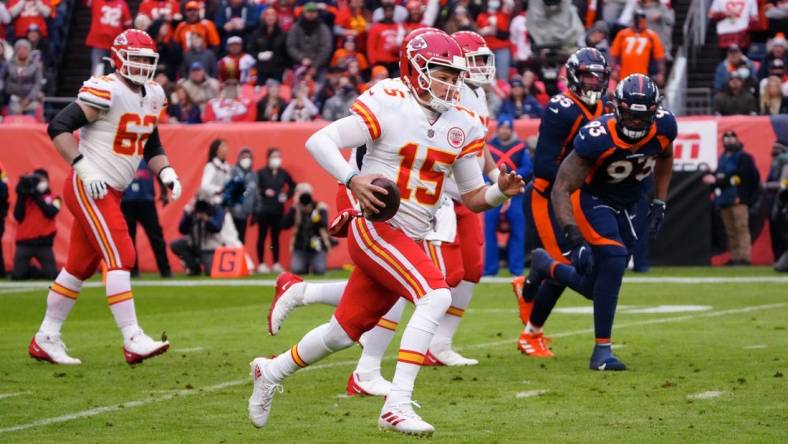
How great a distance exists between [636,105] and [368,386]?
208 cm

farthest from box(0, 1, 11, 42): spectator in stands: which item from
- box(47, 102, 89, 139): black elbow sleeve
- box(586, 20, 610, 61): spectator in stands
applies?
box(47, 102, 89, 139): black elbow sleeve

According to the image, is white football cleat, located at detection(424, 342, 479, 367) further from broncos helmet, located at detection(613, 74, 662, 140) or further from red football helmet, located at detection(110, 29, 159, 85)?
red football helmet, located at detection(110, 29, 159, 85)

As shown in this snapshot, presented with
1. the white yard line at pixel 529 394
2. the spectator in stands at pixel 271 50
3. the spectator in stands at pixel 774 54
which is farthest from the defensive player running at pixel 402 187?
the spectator in stands at pixel 271 50

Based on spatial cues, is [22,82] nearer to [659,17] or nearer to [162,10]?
[162,10]

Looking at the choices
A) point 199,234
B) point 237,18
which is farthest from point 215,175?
point 237,18

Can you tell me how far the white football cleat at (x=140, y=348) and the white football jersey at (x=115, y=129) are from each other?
0.91m

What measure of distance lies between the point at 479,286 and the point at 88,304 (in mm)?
3965

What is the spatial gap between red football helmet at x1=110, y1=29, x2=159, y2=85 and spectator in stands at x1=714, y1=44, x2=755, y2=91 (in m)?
11.3

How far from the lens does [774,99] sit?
18.5 meters

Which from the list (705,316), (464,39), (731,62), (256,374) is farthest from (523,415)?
(731,62)

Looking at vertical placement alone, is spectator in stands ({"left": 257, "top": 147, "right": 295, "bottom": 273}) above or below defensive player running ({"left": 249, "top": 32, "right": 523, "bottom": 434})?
below

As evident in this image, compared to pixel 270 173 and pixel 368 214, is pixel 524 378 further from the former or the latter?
pixel 270 173

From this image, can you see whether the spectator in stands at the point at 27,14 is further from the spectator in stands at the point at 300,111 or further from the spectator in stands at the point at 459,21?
the spectator in stands at the point at 459,21

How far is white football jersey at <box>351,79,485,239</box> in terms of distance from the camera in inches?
256
